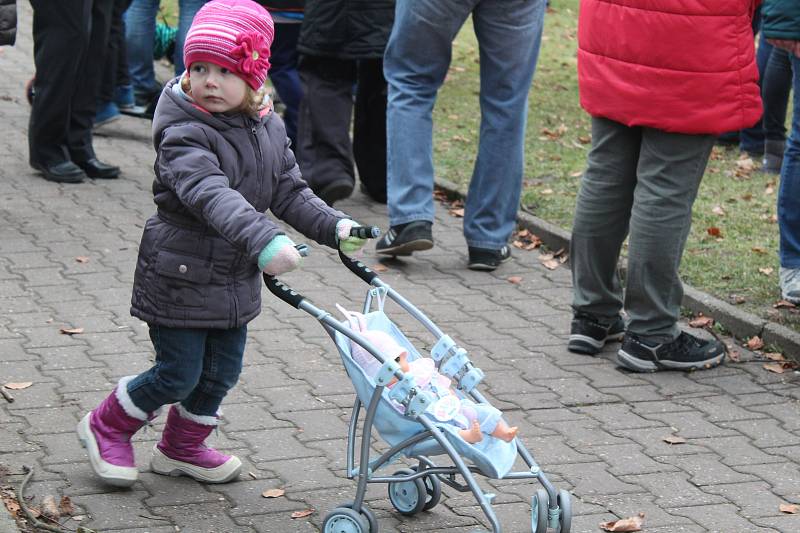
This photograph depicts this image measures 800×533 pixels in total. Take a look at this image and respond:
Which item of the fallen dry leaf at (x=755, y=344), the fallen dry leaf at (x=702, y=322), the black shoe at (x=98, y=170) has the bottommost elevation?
the black shoe at (x=98, y=170)

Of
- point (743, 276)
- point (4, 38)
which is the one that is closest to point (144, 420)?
point (4, 38)

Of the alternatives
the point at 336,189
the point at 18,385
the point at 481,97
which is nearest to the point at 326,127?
the point at 336,189

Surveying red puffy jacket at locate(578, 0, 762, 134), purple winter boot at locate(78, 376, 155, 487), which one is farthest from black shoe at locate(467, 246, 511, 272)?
purple winter boot at locate(78, 376, 155, 487)

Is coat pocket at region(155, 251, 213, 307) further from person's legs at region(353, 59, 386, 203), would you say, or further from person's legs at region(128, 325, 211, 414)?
person's legs at region(353, 59, 386, 203)

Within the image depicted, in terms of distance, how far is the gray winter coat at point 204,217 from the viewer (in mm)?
3881

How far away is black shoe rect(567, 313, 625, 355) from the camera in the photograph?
5820 millimetres

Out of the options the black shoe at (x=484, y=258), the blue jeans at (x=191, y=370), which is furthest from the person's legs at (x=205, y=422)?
the black shoe at (x=484, y=258)

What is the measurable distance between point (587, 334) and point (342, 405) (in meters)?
1.26

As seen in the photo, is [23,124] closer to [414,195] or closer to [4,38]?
[4,38]

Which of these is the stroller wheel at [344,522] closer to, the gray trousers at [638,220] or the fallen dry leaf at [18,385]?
the fallen dry leaf at [18,385]

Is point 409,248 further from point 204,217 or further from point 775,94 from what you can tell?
point 775,94

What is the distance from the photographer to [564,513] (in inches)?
152

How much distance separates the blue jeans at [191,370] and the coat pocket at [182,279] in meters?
0.10

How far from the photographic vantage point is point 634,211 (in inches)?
219
